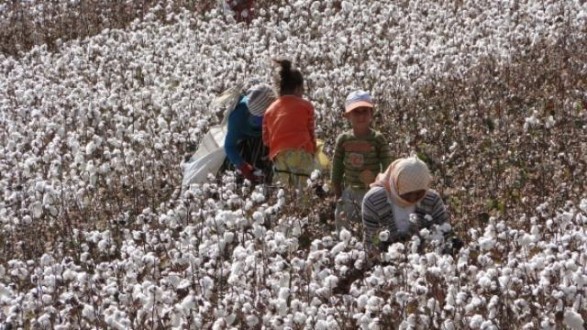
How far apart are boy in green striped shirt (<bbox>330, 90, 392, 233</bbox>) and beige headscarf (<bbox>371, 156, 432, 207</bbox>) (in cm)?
85

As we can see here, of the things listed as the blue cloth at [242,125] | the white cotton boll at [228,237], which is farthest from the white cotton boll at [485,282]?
the blue cloth at [242,125]

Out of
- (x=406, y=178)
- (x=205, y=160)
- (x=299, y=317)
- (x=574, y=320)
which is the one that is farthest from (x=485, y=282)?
(x=205, y=160)

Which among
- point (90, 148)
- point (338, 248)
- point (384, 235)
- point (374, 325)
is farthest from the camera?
point (90, 148)

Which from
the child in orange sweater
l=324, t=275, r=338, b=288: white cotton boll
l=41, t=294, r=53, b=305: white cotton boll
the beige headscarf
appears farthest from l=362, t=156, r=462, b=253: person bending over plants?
l=41, t=294, r=53, b=305: white cotton boll

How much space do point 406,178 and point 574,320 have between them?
6.94ft

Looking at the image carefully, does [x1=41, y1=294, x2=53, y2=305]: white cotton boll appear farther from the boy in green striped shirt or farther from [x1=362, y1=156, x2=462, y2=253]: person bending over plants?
the boy in green striped shirt

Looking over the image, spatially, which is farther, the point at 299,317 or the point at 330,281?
the point at 330,281

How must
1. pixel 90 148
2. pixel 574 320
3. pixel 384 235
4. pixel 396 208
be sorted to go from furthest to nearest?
pixel 90 148
pixel 396 208
pixel 384 235
pixel 574 320

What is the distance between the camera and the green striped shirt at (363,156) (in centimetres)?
919

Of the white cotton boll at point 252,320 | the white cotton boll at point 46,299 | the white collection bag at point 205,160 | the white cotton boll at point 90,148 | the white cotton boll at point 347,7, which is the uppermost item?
the white cotton boll at point 347,7

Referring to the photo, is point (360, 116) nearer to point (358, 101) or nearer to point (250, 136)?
point (358, 101)

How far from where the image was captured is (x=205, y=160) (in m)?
10.9

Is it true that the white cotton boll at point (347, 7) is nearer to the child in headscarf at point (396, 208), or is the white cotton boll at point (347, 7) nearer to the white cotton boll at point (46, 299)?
the child in headscarf at point (396, 208)

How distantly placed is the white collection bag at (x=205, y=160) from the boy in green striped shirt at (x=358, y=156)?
5.97ft
